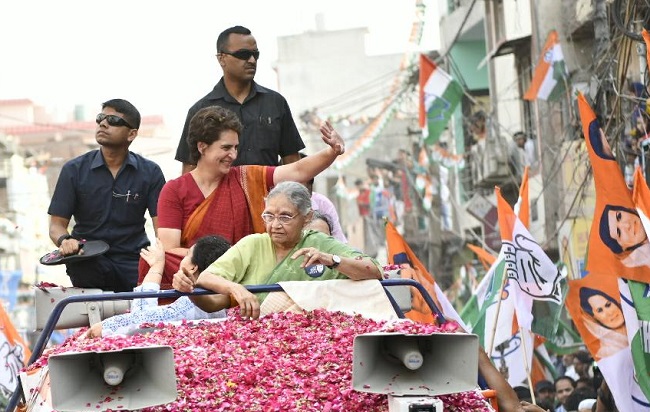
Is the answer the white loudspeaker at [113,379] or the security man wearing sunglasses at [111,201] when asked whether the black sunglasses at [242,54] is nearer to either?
the security man wearing sunglasses at [111,201]

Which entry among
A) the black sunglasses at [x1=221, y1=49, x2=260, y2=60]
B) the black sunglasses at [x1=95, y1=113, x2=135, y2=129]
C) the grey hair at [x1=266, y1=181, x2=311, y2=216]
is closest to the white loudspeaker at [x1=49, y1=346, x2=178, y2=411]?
the grey hair at [x1=266, y1=181, x2=311, y2=216]

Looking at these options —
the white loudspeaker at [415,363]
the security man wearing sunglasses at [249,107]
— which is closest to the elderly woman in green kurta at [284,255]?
the white loudspeaker at [415,363]

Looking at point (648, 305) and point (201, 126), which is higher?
point (201, 126)

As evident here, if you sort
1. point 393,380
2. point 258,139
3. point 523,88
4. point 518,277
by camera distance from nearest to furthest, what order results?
1. point 393,380
2. point 258,139
3. point 518,277
4. point 523,88

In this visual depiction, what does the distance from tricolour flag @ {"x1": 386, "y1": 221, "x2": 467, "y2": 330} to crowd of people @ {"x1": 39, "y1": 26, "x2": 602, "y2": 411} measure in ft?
10.7

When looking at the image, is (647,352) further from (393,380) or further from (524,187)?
(393,380)

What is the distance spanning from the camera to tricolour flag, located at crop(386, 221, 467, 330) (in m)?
14.4

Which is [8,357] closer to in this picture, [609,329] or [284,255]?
[609,329]

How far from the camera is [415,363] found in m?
6.43

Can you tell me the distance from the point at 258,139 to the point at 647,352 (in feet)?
13.4

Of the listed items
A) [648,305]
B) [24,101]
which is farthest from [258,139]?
[24,101]

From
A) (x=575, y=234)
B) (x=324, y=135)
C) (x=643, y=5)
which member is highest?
(x=643, y=5)

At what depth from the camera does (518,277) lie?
14633mm

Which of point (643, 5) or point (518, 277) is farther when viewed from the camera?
point (643, 5)
